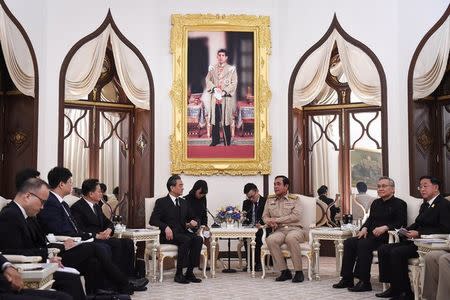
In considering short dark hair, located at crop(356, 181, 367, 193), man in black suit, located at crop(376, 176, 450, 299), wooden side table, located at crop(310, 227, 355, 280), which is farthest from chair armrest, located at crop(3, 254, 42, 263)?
short dark hair, located at crop(356, 181, 367, 193)

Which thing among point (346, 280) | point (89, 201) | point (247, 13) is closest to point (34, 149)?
point (89, 201)

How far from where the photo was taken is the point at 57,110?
379 inches

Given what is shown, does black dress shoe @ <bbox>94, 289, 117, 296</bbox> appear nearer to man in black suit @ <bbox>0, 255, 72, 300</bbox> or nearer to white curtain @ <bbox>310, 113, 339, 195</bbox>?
man in black suit @ <bbox>0, 255, 72, 300</bbox>

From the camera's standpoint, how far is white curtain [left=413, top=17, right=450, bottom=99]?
9148mm

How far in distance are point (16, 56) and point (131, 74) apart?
1869 mm

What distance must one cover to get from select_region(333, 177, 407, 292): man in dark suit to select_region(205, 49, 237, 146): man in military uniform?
11.4 feet

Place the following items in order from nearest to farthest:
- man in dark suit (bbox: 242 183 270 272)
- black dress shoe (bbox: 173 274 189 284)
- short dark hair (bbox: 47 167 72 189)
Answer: short dark hair (bbox: 47 167 72 189)
black dress shoe (bbox: 173 274 189 284)
man in dark suit (bbox: 242 183 270 272)

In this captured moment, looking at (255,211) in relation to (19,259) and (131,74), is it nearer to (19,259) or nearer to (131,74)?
(131,74)

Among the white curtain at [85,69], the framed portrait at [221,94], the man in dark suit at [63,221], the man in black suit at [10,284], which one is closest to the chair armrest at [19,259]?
the man in black suit at [10,284]

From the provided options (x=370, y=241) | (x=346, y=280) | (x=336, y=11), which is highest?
(x=336, y=11)

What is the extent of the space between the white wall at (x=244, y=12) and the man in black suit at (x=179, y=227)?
1859 mm

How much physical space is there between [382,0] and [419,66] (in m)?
1.26

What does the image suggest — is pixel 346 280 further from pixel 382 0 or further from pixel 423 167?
pixel 382 0

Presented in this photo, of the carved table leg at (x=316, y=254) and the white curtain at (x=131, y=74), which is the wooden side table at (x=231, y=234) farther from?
the white curtain at (x=131, y=74)
